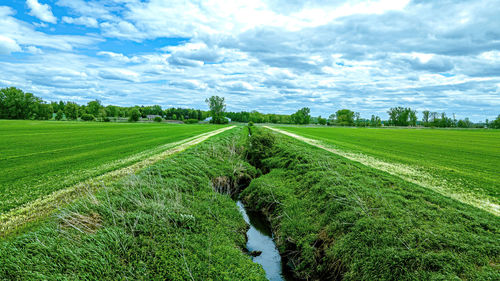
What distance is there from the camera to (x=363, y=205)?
30.8 ft

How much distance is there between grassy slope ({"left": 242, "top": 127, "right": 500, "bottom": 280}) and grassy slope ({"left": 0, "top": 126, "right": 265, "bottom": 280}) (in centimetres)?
255

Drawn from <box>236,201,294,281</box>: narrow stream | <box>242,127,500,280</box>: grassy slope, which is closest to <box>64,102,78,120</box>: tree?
<box>236,201,294,281</box>: narrow stream

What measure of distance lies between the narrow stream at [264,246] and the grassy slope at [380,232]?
19.2 inches

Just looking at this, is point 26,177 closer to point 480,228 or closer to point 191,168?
point 191,168

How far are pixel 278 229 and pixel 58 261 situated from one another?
810cm

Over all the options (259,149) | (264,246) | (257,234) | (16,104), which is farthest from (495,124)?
(16,104)

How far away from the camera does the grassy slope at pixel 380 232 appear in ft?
20.1

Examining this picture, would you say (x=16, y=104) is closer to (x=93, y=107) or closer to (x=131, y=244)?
(x=93, y=107)

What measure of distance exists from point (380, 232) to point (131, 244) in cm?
722

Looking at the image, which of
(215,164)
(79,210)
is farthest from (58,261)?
(215,164)

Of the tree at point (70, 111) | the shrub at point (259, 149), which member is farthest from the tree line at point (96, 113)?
the shrub at point (259, 149)

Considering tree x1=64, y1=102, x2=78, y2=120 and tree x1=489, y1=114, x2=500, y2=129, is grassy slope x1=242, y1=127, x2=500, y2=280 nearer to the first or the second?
tree x1=64, y1=102, x2=78, y2=120

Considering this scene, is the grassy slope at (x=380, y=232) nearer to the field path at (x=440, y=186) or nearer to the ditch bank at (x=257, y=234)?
the ditch bank at (x=257, y=234)

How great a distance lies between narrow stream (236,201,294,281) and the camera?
8.78m
